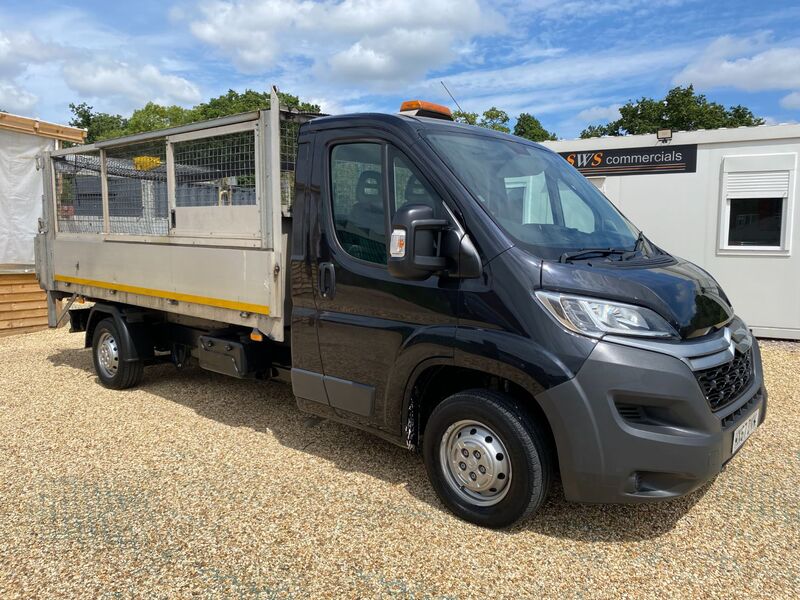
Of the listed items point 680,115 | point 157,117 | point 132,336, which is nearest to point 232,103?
point 157,117

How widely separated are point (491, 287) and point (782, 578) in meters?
2.03

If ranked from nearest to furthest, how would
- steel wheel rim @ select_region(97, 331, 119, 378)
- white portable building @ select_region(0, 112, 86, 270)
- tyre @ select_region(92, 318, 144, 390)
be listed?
tyre @ select_region(92, 318, 144, 390), steel wheel rim @ select_region(97, 331, 119, 378), white portable building @ select_region(0, 112, 86, 270)

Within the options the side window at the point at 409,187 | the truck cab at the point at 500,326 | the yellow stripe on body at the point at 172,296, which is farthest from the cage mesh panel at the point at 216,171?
the side window at the point at 409,187

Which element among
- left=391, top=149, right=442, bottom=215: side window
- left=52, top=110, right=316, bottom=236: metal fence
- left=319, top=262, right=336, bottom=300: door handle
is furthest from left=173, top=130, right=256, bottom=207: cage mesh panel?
left=391, top=149, right=442, bottom=215: side window

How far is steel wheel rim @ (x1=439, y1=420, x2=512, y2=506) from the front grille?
1.07 meters

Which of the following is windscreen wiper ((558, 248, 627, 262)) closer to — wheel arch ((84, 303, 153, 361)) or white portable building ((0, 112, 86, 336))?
wheel arch ((84, 303, 153, 361))

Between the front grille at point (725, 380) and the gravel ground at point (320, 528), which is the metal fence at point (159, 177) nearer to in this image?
the gravel ground at point (320, 528)

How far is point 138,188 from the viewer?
20.2 feet

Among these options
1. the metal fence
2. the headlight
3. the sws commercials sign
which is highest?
the sws commercials sign

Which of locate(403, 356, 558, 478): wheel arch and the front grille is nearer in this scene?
the front grille

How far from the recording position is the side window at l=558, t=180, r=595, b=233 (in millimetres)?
3938

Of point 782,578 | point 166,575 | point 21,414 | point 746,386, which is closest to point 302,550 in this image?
point 166,575

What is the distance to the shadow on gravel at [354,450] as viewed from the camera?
3604 millimetres

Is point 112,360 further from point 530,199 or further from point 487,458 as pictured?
point 530,199
